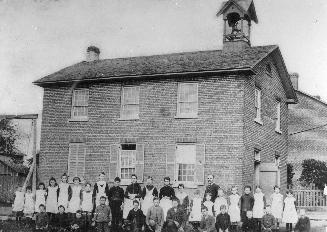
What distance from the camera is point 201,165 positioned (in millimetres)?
18891

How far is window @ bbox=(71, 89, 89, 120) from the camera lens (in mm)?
21484

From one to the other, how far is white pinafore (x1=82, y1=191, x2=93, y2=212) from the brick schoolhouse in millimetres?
3936

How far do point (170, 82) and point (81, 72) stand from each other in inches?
182

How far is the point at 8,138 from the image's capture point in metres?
44.6

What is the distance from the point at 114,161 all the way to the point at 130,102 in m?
2.51

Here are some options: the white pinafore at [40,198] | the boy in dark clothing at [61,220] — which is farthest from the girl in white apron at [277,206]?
the white pinafore at [40,198]

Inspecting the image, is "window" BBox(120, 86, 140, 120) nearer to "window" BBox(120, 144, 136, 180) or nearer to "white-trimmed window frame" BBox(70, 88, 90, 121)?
"window" BBox(120, 144, 136, 180)

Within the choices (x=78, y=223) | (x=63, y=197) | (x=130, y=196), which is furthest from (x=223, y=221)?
(x=63, y=197)

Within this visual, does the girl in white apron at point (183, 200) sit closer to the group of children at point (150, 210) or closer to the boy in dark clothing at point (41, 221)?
the group of children at point (150, 210)

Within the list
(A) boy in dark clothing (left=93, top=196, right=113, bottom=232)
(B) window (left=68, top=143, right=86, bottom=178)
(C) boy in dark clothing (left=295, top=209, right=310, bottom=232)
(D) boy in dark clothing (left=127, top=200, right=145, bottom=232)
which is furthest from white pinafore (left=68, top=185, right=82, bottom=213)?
(C) boy in dark clothing (left=295, top=209, right=310, bottom=232)

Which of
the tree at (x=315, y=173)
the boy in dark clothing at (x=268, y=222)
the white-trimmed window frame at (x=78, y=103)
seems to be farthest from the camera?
the tree at (x=315, y=173)

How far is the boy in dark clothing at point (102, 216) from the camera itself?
1452cm

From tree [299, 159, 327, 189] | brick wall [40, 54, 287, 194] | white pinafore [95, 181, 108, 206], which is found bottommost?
white pinafore [95, 181, 108, 206]

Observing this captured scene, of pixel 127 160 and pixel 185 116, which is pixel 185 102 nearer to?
pixel 185 116
